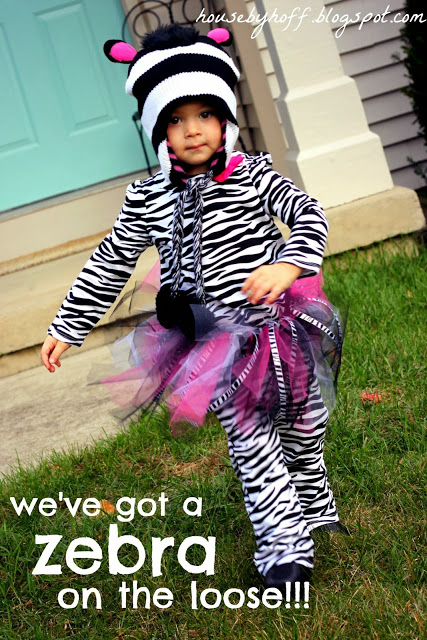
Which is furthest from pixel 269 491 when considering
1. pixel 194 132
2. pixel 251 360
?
pixel 194 132

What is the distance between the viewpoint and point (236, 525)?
96.3 inches

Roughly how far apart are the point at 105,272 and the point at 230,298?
44cm

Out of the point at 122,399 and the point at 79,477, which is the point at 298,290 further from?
the point at 79,477

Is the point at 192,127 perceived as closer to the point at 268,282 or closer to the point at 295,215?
the point at 295,215

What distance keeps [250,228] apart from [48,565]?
3.97 ft

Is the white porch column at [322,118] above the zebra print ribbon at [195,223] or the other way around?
above

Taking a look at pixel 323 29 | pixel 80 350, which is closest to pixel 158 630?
pixel 80 350

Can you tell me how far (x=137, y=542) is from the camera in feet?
7.86

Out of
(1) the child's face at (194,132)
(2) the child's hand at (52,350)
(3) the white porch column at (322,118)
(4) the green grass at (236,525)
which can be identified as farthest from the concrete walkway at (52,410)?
(3) the white porch column at (322,118)

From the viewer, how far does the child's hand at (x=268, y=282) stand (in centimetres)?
178

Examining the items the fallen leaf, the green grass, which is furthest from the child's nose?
the fallen leaf

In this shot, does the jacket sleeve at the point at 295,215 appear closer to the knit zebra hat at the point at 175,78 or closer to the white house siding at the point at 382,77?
the knit zebra hat at the point at 175,78

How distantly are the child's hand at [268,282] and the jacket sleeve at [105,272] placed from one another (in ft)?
1.67

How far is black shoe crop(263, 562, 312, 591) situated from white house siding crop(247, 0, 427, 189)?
3.97 m
